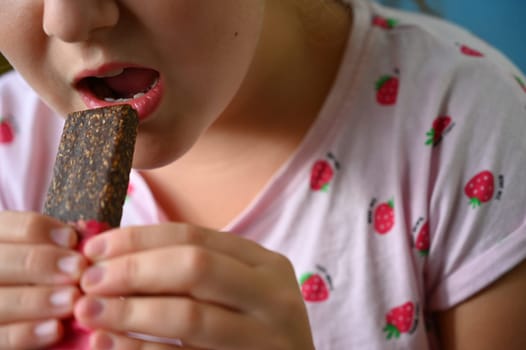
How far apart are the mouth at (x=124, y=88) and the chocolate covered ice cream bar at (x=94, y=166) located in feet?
0.18

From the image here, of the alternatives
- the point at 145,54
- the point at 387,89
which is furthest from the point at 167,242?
the point at 387,89

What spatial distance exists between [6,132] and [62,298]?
78 centimetres

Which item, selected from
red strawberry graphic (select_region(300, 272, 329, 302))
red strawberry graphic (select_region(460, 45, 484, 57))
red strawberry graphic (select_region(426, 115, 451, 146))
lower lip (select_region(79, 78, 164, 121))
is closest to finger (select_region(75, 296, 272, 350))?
lower lip (select_region(79, 78, 164, 121))

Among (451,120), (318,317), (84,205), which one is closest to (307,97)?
(451,120)

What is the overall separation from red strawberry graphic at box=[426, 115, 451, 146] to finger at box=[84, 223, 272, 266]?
43 centimetres

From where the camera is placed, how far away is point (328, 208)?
42.4 inches

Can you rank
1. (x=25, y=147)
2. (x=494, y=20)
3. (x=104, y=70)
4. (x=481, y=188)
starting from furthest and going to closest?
(x=494, y=20) < (x=25, y=147) < (x=481, y=188) < (x=104, y=70)

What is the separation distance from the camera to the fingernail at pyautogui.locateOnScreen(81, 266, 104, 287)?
2.00 feet

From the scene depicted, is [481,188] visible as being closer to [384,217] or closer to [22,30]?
[384,217]

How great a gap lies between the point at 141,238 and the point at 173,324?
0.30 ft

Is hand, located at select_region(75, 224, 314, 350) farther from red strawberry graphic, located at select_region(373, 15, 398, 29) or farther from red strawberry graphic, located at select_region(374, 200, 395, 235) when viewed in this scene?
red strawberry graphic, located at select_region(373, 15, 398, 29)

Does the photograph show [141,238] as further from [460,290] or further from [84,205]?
[460,290]

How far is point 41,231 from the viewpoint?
0.64m

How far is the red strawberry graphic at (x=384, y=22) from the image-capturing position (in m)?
1.15
